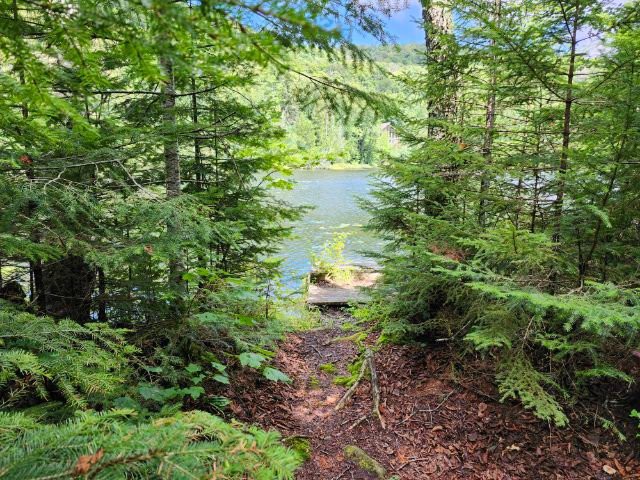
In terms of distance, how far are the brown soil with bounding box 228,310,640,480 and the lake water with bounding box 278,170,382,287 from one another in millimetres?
3256

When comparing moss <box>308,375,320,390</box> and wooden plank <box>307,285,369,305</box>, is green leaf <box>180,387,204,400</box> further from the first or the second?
wooden plank <box>307,285,369,305</box>

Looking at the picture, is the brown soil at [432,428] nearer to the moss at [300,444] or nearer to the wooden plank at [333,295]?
the moss at [300,444]

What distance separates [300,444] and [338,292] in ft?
17.9

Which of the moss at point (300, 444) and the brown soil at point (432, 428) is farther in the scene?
the moss at point (300, 444)

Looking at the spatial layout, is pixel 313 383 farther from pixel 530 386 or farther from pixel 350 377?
pixel 530 386

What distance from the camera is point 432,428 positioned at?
3.22m

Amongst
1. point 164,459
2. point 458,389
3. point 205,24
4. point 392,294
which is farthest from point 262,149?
point 164,459

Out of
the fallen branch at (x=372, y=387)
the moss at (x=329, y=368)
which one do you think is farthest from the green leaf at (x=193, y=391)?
the moss at (x=329, y=368)

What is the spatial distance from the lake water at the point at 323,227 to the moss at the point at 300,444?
3.88 meters

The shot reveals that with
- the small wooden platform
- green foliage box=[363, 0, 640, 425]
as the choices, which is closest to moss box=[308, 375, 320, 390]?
green foliage box=[363, 0, 640, 425]

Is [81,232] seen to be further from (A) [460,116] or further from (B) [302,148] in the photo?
(A) [460,116]

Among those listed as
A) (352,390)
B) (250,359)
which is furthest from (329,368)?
(250,359)

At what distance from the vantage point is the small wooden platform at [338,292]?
25.6 feet

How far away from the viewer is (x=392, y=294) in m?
4.98
